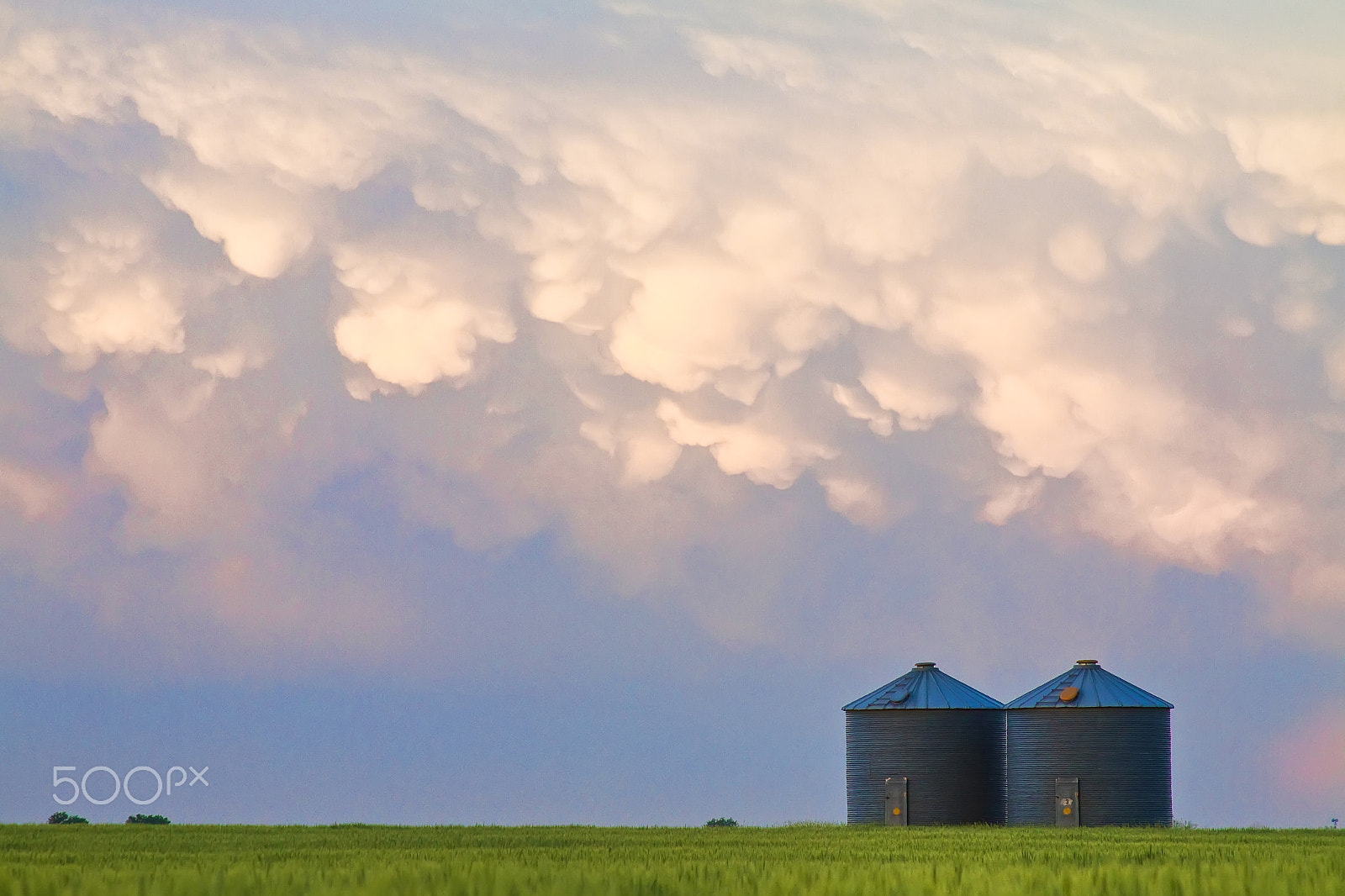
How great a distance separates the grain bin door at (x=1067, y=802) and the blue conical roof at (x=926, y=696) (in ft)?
12.8

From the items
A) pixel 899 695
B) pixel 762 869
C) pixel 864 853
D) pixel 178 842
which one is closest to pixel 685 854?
pixel 864 853

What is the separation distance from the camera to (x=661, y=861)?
91.3 feet

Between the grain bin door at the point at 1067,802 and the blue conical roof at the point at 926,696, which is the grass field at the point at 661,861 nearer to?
the grain bin door at the point at 1067,802

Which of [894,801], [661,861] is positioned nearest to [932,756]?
[894,801]

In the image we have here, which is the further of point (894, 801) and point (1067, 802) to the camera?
point (894, 801)

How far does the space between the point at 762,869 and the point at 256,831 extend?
25.8 meters

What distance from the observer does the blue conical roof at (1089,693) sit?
51656mm

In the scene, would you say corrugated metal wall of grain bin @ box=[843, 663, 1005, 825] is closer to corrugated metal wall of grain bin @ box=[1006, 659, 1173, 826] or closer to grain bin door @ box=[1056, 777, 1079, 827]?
corrugated metal wall of grain bin @ box=[1006, 659, 1173, 826]

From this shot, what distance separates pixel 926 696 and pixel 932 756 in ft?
7.11

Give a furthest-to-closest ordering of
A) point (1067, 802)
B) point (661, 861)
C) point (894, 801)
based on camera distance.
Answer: point (894, 801)
point (1067, 802)
point (661, 861)

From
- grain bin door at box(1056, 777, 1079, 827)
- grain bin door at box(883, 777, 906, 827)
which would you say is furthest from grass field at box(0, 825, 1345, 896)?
grain bin door at box(1056, 777, 1079, 827)

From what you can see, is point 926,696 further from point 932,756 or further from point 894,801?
point 894,801

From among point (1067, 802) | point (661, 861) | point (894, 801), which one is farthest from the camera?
point (894, 801)

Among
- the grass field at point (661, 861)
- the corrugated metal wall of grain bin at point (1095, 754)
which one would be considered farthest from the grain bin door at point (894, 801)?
the corrugated metal wall of grain bin at point (1095, 754)
